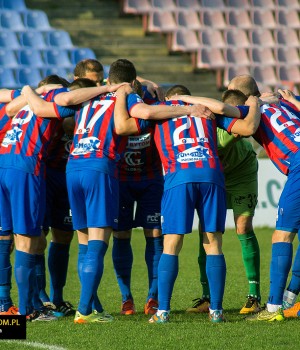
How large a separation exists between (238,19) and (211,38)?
0.97 m

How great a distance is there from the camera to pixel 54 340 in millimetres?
5949

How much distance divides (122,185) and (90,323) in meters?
1.43

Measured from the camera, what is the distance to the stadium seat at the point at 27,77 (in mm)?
17250

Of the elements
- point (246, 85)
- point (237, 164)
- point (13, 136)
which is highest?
point (246, 85)

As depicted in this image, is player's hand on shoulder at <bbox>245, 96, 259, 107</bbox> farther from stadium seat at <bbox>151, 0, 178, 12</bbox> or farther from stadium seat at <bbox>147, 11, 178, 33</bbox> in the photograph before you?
stadium seat at <bbox>151, 0, 178, 12</bbox>

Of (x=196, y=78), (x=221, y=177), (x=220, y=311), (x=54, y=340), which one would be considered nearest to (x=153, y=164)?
(x=221, y=177)

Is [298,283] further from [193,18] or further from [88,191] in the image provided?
[193,18]

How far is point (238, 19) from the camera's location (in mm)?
20359

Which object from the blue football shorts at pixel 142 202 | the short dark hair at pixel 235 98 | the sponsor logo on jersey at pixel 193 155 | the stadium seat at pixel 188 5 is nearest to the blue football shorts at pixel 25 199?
the blue football shorts at pixel 142 202

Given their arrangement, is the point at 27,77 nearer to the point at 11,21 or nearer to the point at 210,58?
the point at 11,21

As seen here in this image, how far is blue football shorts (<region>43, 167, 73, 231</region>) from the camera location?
7.54 metres

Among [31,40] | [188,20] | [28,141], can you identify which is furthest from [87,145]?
[188,20]

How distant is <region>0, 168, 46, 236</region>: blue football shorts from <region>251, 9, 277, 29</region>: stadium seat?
1446 centimetres

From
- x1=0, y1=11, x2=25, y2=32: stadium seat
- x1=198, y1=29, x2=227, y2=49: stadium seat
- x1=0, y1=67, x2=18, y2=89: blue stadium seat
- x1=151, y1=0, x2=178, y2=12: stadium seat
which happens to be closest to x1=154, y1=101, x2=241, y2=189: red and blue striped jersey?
x1=0, y1=67, x2=18, y2=89: blue stadium seat
